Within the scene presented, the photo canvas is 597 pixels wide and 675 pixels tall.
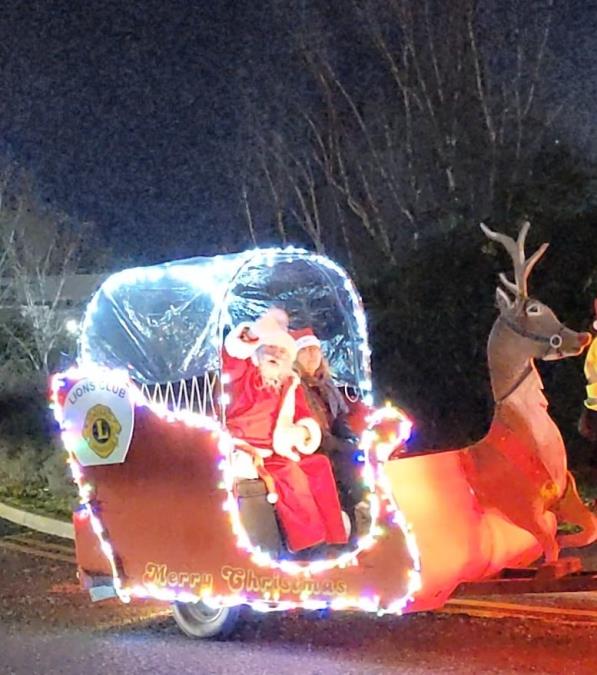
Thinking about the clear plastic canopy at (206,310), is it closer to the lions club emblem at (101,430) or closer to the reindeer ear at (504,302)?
the lions club emblem at (101,430)

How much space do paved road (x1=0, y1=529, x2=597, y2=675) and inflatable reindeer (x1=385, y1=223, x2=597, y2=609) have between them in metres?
0.62

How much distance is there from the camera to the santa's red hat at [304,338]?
7488 mm

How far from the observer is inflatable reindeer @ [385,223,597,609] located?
611cm

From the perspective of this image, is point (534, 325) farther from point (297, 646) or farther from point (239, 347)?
point (297, 646)

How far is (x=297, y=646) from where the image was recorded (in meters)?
7.04

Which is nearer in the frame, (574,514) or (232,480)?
(574,514)

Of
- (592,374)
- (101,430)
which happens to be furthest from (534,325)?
(101,430)

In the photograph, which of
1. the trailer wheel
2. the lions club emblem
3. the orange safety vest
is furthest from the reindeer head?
the trailer wheel

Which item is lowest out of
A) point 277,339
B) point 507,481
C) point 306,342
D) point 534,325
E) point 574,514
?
Result: point 574,514

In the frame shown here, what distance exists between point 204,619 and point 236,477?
103cm

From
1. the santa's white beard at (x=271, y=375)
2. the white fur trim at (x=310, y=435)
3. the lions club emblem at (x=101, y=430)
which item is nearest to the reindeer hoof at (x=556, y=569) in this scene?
the white fur trim at (x=310, y=435)

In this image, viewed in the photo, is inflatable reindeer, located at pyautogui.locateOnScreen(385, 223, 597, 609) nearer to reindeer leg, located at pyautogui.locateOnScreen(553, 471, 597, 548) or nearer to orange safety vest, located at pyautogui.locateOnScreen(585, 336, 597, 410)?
reindeer leg, located at pyautogui.locateOnScreen(553, 471, 597, 548)

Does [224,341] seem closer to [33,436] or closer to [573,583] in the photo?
[573,583]

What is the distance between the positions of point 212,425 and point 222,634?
138 centimetres
